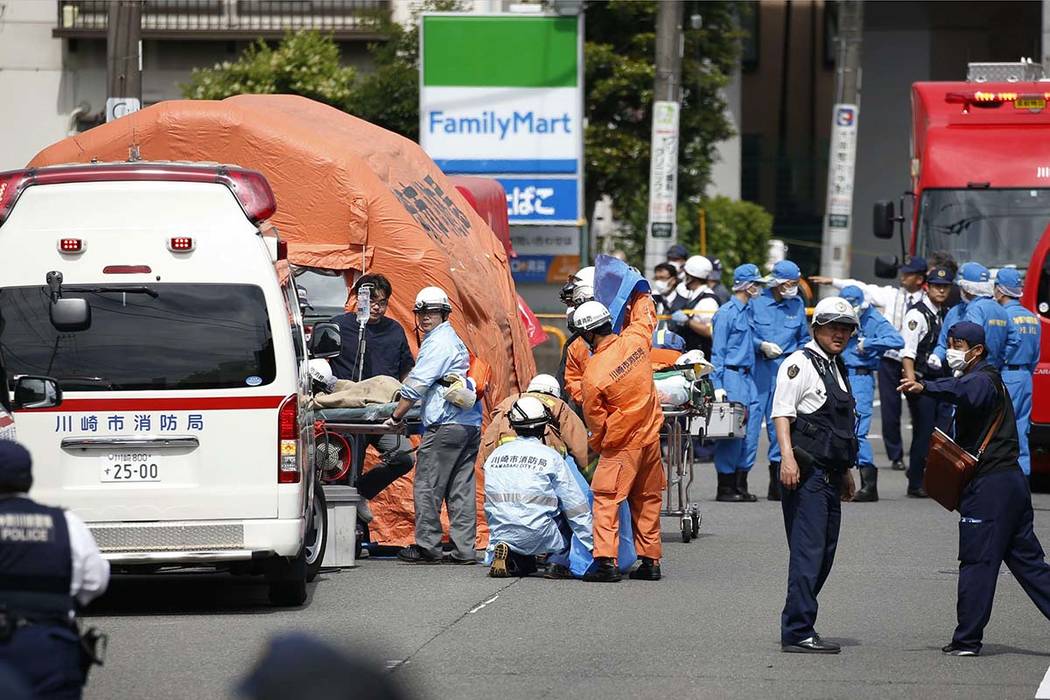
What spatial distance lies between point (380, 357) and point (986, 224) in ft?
28.9

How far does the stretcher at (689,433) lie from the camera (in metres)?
13.3

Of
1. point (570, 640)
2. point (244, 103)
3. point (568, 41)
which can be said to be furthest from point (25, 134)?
point (570, 640)

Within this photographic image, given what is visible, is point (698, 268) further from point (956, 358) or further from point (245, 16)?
point (245, 16)

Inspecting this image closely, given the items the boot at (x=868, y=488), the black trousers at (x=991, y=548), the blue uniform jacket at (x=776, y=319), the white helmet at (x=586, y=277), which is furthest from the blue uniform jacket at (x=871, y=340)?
the black trousers at (x=991, y=548)

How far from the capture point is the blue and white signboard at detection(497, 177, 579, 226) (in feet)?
84.5

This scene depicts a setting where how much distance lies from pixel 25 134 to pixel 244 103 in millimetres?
20446

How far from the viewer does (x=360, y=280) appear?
13336 mm

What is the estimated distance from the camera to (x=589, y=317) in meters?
11.6

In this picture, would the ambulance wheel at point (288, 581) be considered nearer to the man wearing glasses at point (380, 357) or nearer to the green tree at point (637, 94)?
the man wearing glasses at point (380, 357)

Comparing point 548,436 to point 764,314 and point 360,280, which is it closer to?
point 360,280

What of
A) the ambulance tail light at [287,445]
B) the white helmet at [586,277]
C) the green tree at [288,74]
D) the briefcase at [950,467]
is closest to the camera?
the briefcase at [950,467]

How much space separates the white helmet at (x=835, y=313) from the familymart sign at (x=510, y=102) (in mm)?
16311

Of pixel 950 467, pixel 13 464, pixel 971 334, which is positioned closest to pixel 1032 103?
pixel 971 334

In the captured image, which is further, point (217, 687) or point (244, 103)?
point (244, 103)
